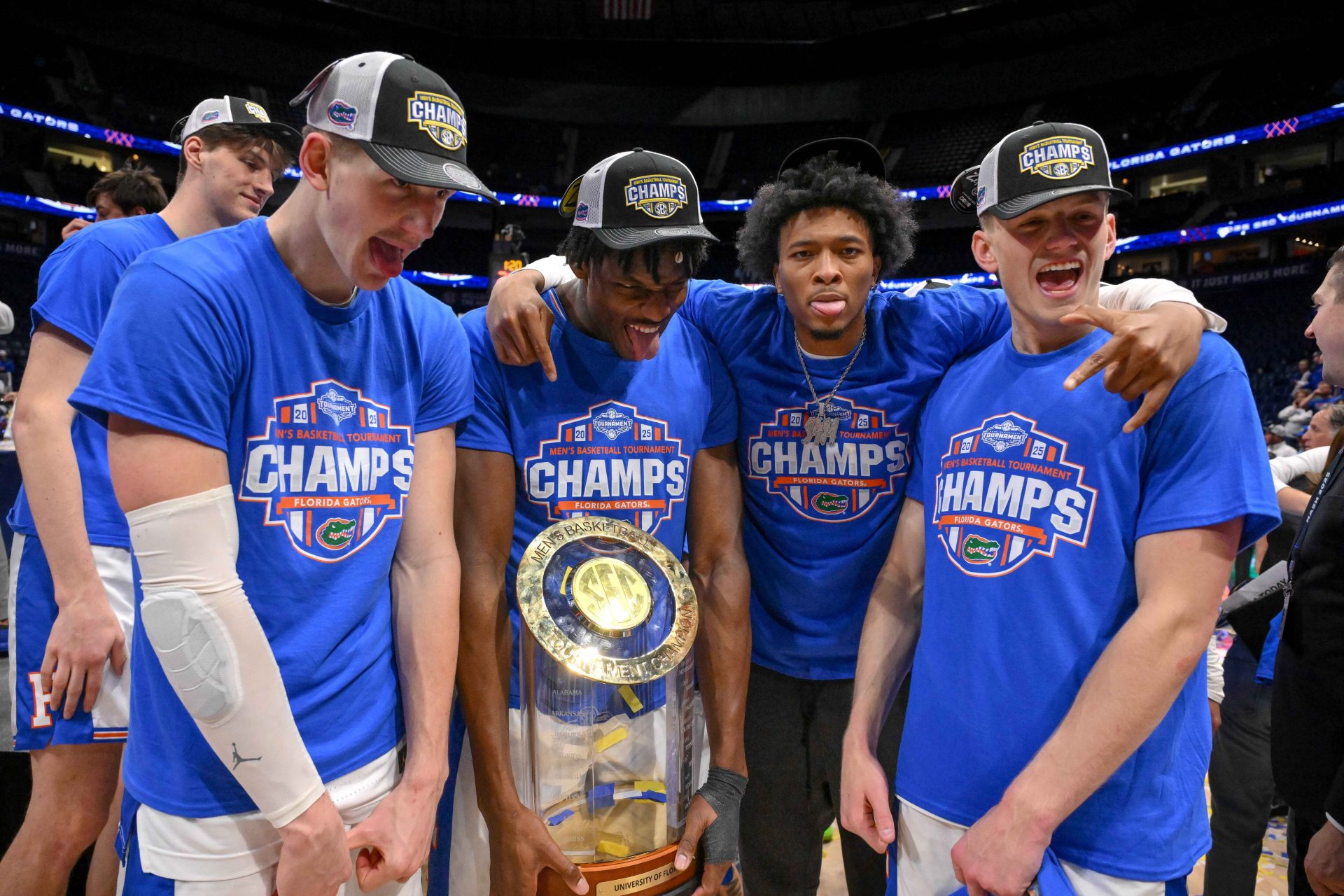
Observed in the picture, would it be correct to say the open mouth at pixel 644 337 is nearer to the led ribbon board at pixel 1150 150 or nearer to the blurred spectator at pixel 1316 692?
the blurred spectator at pixel 1316 692

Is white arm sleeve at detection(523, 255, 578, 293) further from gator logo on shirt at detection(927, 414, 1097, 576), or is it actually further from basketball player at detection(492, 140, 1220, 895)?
gator logo on shirt at detection(927, 414, 1097, 576)

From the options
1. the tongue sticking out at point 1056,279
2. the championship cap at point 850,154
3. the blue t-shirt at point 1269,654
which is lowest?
the blue t-shirt at point 1269,654

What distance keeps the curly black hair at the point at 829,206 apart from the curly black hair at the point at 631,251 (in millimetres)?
361

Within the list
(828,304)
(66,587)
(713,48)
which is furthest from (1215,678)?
(713,48)

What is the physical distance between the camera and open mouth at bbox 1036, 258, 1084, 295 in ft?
5.37

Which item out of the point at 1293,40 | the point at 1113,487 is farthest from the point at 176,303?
the point at 1293,40

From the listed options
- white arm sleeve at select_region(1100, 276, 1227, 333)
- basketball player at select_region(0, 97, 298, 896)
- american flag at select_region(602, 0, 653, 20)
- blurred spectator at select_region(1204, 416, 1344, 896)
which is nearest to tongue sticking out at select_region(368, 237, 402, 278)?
basketball player at select_region(0, 97, 298, 896)

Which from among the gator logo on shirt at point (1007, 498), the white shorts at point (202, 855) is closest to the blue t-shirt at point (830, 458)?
the gator logo on shirt at point (1007, 498)

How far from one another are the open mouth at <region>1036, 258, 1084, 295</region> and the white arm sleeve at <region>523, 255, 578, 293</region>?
990 mm

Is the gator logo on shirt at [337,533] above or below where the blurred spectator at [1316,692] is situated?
above

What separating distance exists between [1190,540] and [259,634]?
1425 millimetres

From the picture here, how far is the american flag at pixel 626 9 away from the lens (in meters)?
18.6

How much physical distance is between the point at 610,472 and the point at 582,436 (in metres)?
0.10

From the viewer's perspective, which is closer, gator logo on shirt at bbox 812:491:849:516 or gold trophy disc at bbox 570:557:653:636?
gold trophy disc at bbox 570:557:653:636
